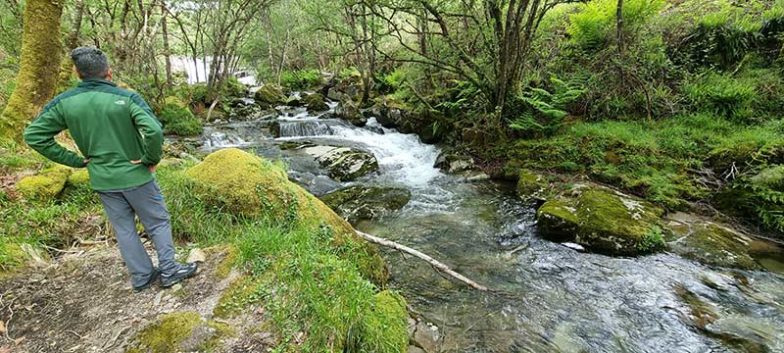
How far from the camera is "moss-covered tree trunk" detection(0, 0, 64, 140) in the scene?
5321 mm

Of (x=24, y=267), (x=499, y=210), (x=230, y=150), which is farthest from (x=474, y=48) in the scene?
(x=24, y=267)

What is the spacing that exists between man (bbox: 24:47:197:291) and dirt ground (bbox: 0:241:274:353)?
0.45m

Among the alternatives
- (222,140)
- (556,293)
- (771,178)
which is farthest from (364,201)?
(222,140)

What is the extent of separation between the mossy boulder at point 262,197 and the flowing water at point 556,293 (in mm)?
1006

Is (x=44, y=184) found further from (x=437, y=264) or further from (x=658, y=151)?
(x=658, y=151)

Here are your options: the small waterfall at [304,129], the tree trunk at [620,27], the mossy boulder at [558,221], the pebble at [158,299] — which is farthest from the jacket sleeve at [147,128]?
the small waterfall at [304,129]

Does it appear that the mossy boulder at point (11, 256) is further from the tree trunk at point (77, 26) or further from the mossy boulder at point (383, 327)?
the tree trunk at point (77, 26)

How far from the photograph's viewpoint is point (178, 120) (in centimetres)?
1393

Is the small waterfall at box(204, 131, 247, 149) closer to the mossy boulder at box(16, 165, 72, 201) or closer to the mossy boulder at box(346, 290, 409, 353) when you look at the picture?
the mossy boulder at box(16, 165, 72, 201)

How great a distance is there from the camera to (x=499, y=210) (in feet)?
23.8

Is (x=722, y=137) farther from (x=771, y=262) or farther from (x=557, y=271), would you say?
(x=557, y=271)

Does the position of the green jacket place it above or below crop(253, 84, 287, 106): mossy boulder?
above

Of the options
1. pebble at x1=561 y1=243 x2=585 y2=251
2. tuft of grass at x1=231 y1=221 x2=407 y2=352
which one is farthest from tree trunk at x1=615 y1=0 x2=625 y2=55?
tuft of grass at x1=231 y1=221 x2=407 y2=352

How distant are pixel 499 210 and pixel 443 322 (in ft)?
11.8
